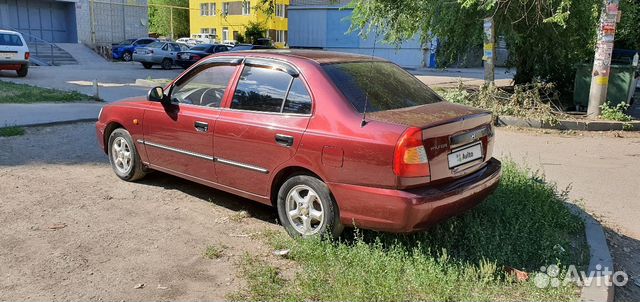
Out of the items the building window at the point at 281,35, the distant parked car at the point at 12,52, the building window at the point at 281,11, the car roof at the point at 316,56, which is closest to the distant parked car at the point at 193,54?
the distant parked car at the point at 12,52

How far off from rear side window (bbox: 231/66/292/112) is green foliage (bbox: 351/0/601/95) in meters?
6.99

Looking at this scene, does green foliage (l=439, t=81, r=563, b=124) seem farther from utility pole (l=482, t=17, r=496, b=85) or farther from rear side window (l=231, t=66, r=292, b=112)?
rear side window (l=231, t=66, r=292, b=112)

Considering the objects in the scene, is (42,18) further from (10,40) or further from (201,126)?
(201,126)

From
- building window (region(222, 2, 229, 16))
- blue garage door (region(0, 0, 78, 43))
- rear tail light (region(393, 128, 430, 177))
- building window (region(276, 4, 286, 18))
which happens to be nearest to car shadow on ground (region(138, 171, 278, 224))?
rear tail light (region(393, 128, 430, 177))

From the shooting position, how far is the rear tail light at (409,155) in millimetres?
3586

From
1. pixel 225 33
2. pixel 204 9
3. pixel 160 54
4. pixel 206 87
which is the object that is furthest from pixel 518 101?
pixel 204 9

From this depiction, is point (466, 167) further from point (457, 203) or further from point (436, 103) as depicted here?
point (436, 103)

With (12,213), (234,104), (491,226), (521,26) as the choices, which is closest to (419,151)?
(491,226)

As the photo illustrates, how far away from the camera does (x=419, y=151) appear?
11.9 ft

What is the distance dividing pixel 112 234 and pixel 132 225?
24 centimetres

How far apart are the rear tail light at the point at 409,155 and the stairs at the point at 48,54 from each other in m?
30.2

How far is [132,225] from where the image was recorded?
15.2 ft

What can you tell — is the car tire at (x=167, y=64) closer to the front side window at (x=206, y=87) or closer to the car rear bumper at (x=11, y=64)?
the car rear bumper at (x=11, y=64)

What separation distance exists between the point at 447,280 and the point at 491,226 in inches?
43.5
